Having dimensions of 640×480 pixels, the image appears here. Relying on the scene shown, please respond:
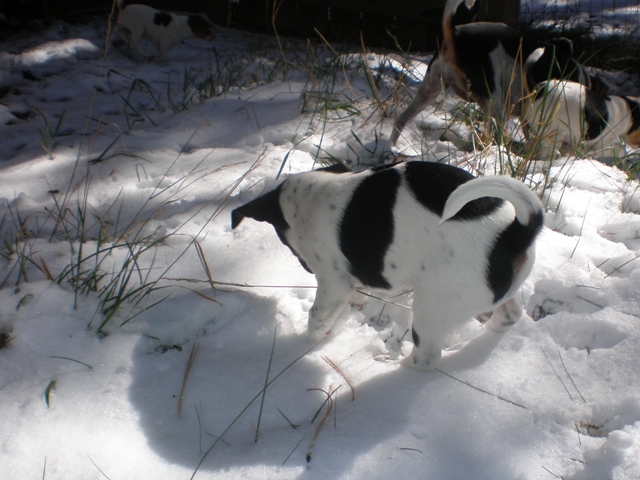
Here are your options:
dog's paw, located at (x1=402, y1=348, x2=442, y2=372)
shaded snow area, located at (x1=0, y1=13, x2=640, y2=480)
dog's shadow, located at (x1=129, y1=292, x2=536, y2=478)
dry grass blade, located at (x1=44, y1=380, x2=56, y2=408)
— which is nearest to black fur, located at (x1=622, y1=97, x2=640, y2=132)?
shaded snow area, located at (x1=0, y1=13, x2=640, y2=480)

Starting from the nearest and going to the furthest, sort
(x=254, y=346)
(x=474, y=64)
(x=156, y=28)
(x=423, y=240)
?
(x=423, y=240)
(x=254, y=346)
(x=474, y=64)
(x=156, y=28)

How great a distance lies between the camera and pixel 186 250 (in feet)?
8.38

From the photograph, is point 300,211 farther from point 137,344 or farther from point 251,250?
point 137,344

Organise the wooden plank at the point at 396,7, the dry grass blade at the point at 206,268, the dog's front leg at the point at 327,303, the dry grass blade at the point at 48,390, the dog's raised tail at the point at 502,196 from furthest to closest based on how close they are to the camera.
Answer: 1. the wooden plank at the point at 396,7
2. the dry grass blade at the point at 206,268
3. the dog's front leg at the point at 327,303
4. the dry grass blade at the point at 48,390
5. the dog's raised tail at the point at 502,196

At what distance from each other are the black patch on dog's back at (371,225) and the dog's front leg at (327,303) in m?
0.13

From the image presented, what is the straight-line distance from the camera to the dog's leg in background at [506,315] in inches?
82.0

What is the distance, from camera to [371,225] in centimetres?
187

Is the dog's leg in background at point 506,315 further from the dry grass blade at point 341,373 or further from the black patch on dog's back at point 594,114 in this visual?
the black patch on dog's back at point 594,114

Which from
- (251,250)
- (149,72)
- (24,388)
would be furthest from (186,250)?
(149,72)

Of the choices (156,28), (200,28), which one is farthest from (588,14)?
(156,28)

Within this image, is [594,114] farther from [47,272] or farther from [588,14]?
[588,14]

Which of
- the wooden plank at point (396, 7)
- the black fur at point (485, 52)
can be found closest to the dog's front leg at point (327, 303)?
the black fur at point (485, 52)

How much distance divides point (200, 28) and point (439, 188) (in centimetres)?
589

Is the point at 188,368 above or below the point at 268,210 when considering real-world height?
below
